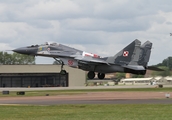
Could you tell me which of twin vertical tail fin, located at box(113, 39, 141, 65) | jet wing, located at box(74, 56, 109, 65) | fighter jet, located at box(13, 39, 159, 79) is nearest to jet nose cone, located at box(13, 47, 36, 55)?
fighter jet, located at box(13, 39, 159, 79)

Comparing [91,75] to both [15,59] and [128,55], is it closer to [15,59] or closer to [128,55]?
[128,55]

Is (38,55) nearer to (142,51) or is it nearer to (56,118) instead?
(142,51)

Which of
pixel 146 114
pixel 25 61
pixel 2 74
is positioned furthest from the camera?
pixel 25 61

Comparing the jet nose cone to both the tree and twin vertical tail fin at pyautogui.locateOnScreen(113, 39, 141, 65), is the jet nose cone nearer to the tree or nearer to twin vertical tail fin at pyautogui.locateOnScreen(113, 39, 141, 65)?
twin vertical tail fin at pyautogui.locateOnScreen(113, 39, 141, 65)

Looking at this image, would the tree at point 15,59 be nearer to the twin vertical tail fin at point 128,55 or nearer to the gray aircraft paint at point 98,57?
the gray aircraft paint at point 98,57

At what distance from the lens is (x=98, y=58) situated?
58.7 meters

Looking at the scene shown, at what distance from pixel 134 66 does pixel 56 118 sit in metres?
31.8

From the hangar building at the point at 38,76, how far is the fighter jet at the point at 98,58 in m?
59.7

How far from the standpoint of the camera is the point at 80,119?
83.4 ft

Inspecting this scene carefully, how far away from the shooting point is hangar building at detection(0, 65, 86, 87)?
120m

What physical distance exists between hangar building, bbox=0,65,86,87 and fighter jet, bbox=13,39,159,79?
5969 centimetres

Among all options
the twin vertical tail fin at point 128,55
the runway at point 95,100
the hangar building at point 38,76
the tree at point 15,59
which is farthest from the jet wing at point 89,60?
the tree at point 15,59

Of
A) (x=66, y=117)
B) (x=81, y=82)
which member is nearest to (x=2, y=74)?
(x=81, y=82)

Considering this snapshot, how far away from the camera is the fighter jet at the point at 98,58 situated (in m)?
57.3
